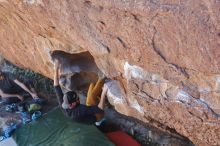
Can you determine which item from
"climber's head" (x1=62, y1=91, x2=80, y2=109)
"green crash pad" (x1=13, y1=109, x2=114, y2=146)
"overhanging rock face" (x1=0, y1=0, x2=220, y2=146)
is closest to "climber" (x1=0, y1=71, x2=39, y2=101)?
"green crash pad" (x1=13, y1=109, x2=114, y2=146)

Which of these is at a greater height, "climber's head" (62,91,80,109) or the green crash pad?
"climber's head" (62,91,80,109)

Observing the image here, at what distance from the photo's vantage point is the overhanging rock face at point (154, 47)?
2.64m

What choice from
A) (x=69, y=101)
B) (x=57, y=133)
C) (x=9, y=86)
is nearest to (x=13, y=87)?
(x=9, y=86)

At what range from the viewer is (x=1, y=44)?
5.75 meters

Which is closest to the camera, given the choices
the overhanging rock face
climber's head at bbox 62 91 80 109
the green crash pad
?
the overhanging rock face

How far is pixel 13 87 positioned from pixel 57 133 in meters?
1.50

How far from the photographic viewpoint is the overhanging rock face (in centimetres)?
264

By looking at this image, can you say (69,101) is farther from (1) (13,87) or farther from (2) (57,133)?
(1) (13,87)

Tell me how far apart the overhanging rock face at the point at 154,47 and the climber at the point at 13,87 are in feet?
6.91

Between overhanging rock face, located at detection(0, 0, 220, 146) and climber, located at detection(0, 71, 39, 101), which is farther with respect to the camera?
climber, located at detection(0, 71, 39, 101)

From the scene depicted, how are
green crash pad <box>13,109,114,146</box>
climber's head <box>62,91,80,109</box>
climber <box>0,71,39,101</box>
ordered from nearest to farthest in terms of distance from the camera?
climber's head <box>62,91,80,109</box> < green crash pad <box>13,109,114,146</box> < climber <box>0,71,39,101</box>

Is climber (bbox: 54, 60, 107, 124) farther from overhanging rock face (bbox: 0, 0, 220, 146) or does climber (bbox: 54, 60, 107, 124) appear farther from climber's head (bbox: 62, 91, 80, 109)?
overhanging rock face (bbox: 0, 0, 220, 146)

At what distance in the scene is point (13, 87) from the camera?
20.2 feet

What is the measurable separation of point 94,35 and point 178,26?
0.93 metres
